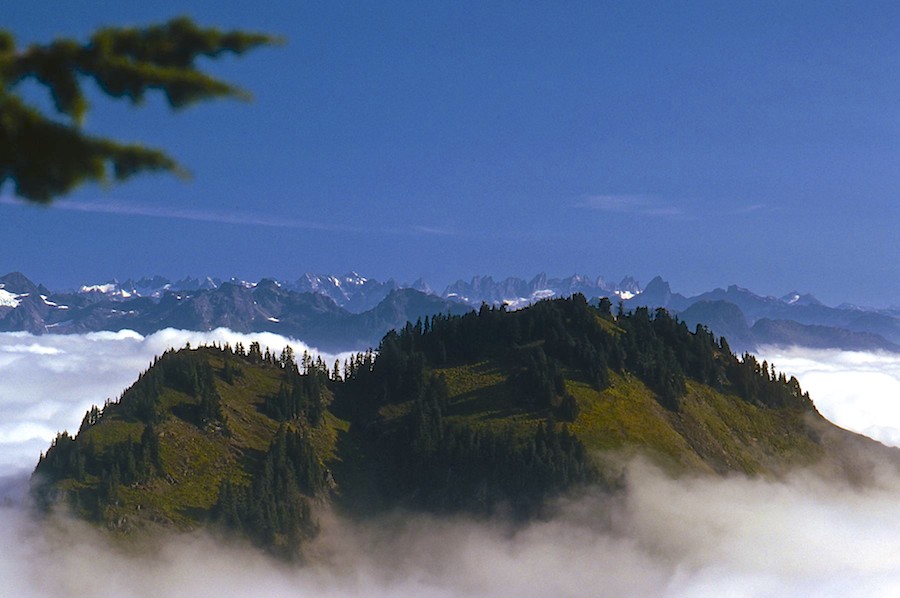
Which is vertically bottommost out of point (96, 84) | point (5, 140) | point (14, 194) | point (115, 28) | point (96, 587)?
point (96, 587)

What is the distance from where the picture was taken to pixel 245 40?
486 inches

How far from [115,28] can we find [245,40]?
2.00 m

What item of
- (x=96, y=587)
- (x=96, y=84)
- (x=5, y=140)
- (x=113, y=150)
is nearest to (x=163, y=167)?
(x=113, y=150)

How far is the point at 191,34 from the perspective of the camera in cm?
1231

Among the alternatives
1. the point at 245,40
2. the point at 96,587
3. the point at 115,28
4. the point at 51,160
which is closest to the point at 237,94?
the point at 245,40

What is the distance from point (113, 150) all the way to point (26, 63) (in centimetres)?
198

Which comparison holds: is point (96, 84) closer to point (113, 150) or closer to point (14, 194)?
point (113, 150)

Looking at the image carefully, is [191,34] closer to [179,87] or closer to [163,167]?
[179,87]

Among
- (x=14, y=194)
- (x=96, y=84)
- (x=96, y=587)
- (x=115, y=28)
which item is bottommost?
(x=96, y=587)

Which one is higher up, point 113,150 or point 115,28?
point 115,28

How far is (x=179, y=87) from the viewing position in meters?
12.5

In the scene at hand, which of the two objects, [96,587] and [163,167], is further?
[96,587]

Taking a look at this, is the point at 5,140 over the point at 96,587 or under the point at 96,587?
over

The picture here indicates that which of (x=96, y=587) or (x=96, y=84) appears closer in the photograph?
(x=96, y=84)
